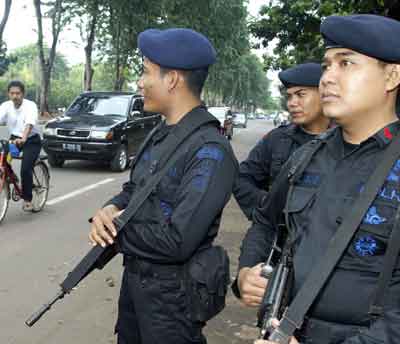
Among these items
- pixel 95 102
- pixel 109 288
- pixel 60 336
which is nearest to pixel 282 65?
pixel 95 102

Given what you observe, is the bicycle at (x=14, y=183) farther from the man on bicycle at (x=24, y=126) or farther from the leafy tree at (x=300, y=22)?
the leafy tree at (x=300, y=22)

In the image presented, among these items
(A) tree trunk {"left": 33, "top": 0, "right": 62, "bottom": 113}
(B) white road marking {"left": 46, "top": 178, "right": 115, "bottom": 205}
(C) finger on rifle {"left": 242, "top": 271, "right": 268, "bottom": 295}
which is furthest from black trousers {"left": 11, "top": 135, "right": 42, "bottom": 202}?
(A) tree trunk {"left": 33, "top": 0, "right": 62, "bottom": 113}

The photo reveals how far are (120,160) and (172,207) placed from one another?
31.0ft

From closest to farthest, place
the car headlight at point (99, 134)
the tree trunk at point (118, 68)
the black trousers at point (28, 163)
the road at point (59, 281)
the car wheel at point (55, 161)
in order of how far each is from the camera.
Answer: the road at point (59, 281), the black trousers at point (28, 163), the car headlight at point (99, 134), the car wheel at point (55, 161), the tree trunk at point (118, 68)

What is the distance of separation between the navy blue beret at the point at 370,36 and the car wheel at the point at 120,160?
9.86 metres

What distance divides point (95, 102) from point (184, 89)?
33.2 ft

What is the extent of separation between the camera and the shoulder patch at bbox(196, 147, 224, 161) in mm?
2010

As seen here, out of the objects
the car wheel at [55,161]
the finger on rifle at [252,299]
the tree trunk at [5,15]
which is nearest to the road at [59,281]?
the finger on rifle at [252,299]

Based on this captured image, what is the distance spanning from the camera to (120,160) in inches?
445

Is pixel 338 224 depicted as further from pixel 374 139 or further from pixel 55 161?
pixel 55 161

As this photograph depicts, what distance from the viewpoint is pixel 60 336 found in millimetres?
3520

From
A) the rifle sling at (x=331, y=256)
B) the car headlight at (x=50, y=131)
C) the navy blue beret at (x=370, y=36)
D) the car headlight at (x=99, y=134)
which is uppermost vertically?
the navy blue beret at (x=370, y=36)

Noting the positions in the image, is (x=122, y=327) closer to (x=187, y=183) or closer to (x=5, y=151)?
(x=187, y=183)

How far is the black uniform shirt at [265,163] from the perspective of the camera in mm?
3141
